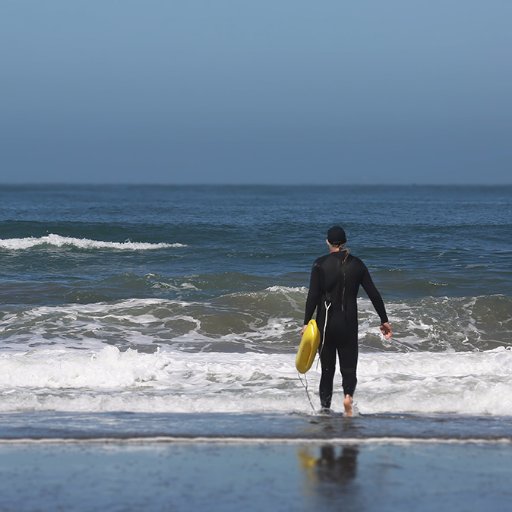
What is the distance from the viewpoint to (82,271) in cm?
2181

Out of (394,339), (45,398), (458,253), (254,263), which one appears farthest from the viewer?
(458,253)

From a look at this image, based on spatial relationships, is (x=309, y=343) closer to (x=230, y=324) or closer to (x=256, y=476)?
(x=256, y=476)

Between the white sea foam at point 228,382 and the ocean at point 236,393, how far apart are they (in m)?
0.02

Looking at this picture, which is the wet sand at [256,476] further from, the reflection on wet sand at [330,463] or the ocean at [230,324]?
the ocean at [230,324]

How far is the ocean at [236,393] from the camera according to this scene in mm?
5688

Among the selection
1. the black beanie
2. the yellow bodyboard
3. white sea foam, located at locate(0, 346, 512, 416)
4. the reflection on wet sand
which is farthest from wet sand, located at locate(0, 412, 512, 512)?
the black beanie

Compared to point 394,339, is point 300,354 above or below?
above

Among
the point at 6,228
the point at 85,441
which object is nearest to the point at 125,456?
the point at 85,441

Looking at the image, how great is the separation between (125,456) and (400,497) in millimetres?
1874

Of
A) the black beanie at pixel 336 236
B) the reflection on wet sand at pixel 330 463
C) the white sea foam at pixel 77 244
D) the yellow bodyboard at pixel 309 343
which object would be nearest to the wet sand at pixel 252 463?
the reflection on wet sand at pixel 330 463

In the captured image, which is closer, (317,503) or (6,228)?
(317,503)

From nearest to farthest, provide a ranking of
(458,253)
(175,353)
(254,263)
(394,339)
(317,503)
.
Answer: (317,503) < (175,353) < (394,339) < (254,263) < (458,253)

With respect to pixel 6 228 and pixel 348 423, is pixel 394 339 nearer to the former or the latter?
pixel 348 423

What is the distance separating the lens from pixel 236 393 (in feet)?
30.7
